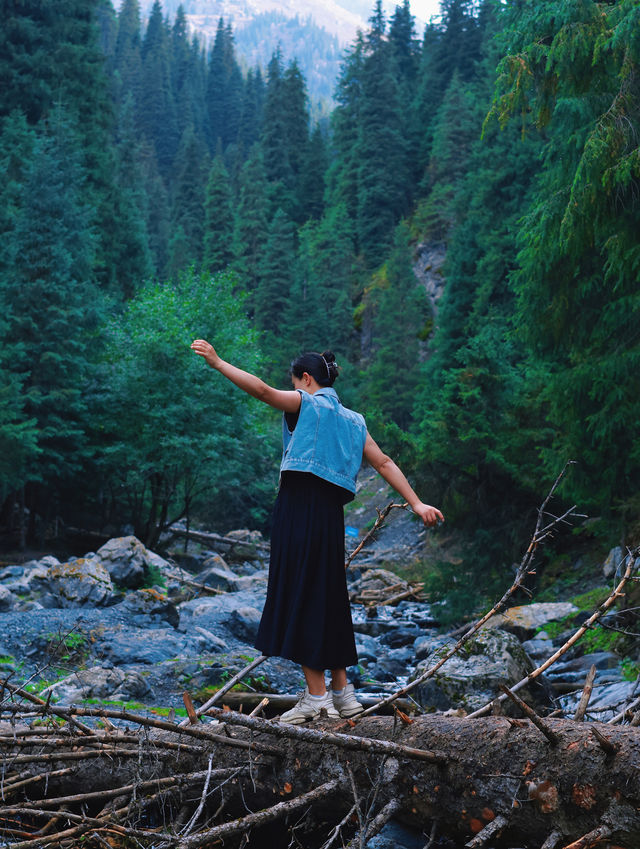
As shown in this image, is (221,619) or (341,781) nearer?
(341,781)

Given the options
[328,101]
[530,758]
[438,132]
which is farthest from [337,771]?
[328,101]

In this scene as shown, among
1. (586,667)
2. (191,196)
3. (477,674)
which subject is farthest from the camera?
(191,196)

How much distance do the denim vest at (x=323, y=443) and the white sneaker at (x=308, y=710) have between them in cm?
105

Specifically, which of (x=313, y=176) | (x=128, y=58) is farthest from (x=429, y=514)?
(x=128, y=58)

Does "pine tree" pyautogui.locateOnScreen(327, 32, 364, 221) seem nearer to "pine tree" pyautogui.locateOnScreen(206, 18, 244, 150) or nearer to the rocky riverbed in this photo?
"pine tree" pyautogui.locateOnScreen(206, 18, 244, 150)

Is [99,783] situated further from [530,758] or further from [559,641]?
[559,641]

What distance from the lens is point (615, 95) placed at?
8859mm

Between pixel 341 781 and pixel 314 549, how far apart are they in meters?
1.07

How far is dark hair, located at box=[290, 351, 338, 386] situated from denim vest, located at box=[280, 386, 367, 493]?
0.08 metres

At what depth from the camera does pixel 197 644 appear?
10.5 meters

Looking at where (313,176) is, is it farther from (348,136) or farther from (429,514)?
(429,514)

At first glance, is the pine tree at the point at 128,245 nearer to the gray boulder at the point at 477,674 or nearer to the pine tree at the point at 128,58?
the gray boulder at the point at 477,674

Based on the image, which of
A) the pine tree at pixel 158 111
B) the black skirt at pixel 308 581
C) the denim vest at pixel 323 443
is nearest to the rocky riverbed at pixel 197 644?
the black skirt at pixel 308 581

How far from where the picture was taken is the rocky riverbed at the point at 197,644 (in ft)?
23.2
